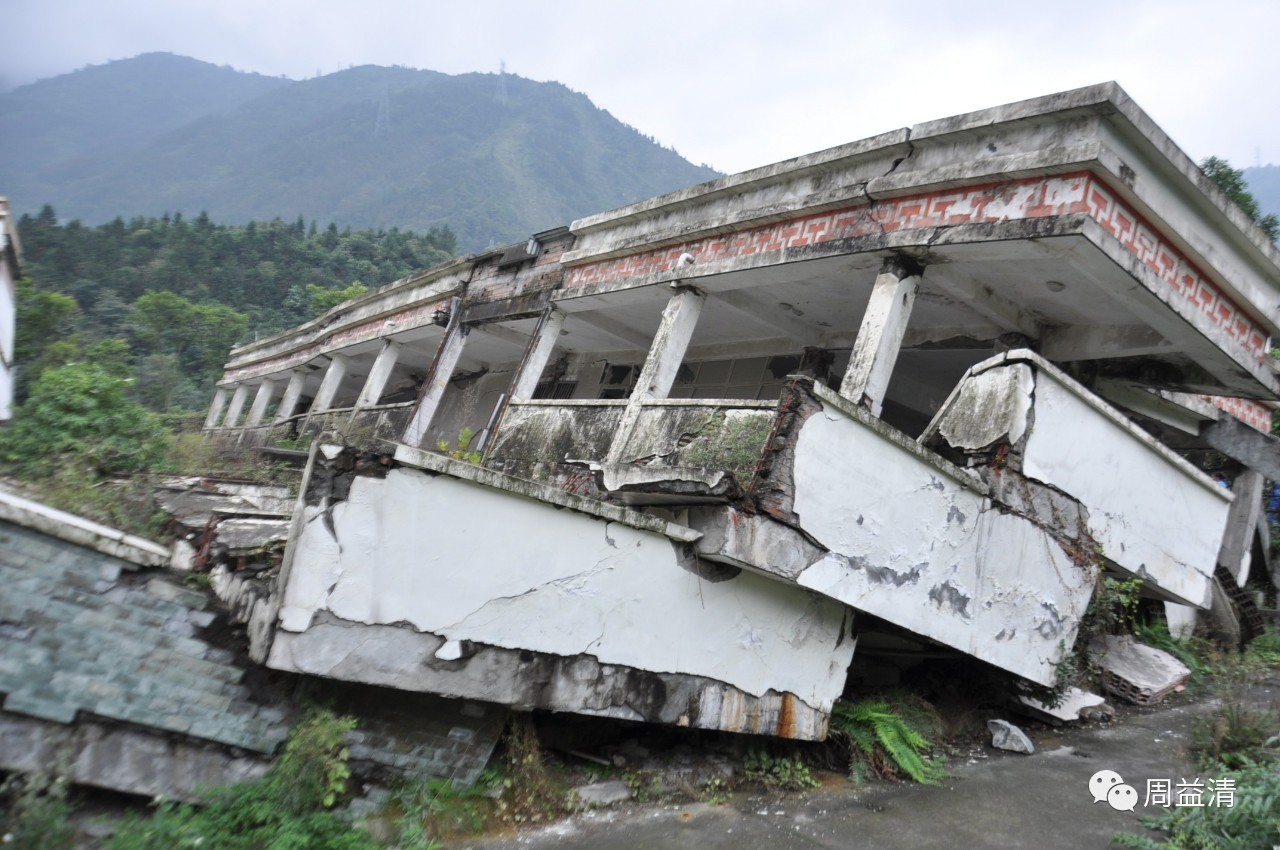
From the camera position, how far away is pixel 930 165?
5445 millimetres

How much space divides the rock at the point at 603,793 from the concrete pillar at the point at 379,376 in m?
8.72

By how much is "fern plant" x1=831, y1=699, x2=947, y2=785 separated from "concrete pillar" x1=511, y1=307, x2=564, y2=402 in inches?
188

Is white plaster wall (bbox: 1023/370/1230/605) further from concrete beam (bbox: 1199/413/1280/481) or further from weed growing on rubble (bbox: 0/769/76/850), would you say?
weed growing on rubble (bbox: 0/769/76/850)

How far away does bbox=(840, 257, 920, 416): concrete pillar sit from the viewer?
5.17 m

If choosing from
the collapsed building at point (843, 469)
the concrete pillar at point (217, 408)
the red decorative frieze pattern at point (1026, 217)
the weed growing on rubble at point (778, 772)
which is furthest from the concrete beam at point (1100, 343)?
the concrete pillar at point (217, 408)

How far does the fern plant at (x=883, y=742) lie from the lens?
15.3 ft

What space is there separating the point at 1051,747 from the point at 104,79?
250m

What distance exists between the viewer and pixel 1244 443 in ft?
25.5

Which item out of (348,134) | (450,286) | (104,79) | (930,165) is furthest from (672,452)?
(104,79)

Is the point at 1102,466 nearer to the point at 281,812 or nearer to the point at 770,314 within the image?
the point at 770,314

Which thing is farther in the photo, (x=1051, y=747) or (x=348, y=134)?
(x=348, y=134)

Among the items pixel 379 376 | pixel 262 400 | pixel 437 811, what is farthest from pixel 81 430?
pixel 262 400

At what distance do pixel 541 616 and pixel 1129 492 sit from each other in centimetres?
468

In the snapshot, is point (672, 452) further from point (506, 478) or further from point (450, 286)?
point (450, 286)
